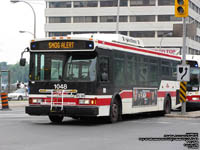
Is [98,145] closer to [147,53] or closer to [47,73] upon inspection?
[47,73]

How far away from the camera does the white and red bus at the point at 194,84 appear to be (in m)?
28.0

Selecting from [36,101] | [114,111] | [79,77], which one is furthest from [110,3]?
[79,77]

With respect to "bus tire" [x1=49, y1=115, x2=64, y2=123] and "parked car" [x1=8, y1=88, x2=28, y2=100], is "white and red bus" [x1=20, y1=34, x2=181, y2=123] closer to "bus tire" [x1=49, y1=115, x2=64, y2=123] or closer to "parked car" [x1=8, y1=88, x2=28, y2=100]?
"bus tire" [x1=49, y1=115, x2=64, y2=123]

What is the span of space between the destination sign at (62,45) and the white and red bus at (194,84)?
11.5m

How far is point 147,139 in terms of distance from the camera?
13.2m

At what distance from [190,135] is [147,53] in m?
7.75

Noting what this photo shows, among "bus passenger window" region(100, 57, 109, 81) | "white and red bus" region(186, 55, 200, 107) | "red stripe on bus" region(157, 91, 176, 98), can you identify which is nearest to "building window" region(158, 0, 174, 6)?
"white and red bus" region(186, 55, 200, 107)

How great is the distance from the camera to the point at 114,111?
1894 cm

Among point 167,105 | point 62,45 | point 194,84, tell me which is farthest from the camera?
point 194,84

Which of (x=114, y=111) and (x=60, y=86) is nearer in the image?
(x=60, y=86)

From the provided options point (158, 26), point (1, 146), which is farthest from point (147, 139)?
point (158, 26)

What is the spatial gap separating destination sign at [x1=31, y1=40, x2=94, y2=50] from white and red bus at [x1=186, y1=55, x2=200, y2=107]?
11.5 metres

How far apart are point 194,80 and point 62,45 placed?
1191 centimetres

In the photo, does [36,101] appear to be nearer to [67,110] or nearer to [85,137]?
[67,110]
